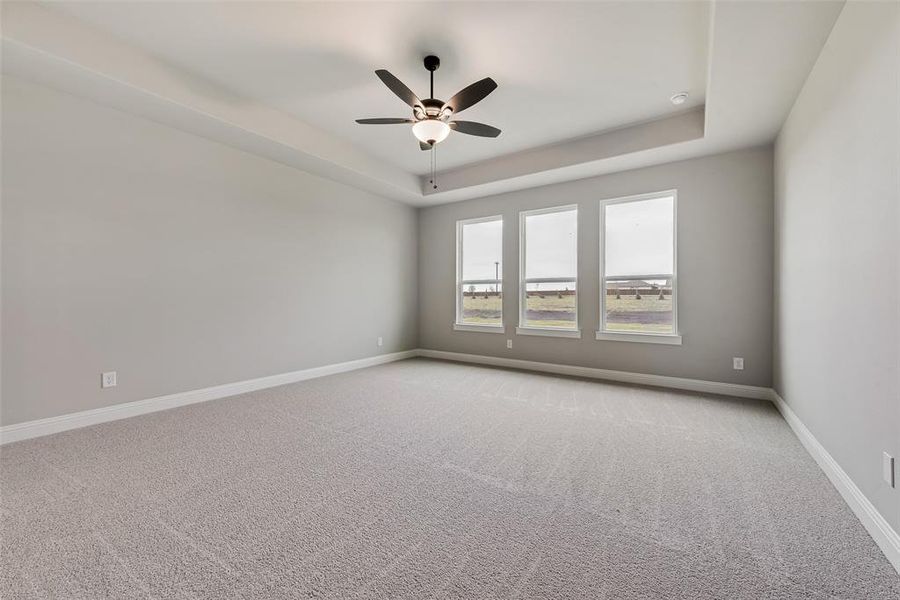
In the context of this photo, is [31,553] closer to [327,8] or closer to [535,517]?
[535,517]

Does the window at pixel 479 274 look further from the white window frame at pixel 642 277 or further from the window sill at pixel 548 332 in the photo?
the white window frame at pixel 642 277

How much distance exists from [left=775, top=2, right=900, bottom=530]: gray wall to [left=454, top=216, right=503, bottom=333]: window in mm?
3417

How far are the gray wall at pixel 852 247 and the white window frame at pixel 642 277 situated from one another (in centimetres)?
132

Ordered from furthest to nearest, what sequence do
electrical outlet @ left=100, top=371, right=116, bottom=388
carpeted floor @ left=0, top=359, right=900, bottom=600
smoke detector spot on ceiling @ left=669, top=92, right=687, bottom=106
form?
smoke detector spot on ceiling @ left=669, top=92, right=687, bottom=106, electrical outlet @ left=100, top=371, right=116, bottom=388, carpeted floor @ left=0, top=359, right=900, bottom=600

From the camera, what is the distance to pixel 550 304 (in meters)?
5.14

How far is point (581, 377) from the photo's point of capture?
4.72 metres

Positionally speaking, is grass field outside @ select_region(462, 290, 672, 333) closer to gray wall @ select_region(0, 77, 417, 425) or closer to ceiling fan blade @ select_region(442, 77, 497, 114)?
gray wall @ select_region(0, 77, 417, 425)

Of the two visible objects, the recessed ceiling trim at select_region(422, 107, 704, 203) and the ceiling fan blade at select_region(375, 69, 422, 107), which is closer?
the ceiling fan blade at select_region(375, 69, 422, 107)

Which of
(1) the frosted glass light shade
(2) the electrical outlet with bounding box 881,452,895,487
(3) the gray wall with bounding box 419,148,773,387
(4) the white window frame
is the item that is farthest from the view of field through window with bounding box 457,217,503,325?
(2) the electrical outlet with bounding box 881,452,895,487

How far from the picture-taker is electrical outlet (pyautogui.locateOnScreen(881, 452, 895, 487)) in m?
1.50

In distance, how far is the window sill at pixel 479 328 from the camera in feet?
18.2

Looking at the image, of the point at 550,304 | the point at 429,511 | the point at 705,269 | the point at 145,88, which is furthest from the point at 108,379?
the point at 705,269

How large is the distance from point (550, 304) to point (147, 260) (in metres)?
4.62

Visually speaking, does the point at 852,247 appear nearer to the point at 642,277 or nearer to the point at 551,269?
the point at 642,277
